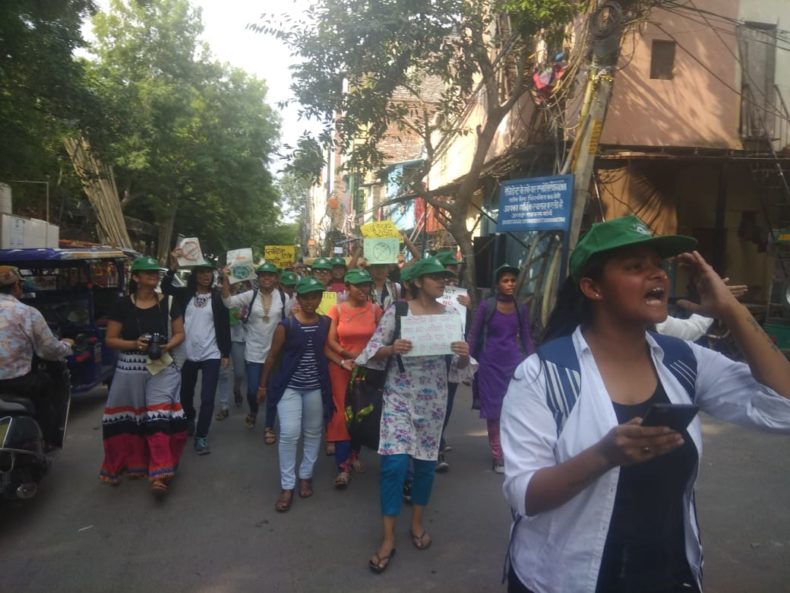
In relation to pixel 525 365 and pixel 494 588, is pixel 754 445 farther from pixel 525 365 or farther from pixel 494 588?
pixel 525 365

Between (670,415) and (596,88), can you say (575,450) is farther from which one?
(596,88)

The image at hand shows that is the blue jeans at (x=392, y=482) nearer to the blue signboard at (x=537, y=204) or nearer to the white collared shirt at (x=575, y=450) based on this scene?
the white collared shirt at (x=575, y=450)

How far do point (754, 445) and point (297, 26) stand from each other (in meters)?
8.57

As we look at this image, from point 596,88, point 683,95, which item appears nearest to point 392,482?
point 596,88

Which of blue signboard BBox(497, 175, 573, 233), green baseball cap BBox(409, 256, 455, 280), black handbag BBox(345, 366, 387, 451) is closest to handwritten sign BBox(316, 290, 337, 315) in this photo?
black handbag BBox(345, 366, 387, 451)

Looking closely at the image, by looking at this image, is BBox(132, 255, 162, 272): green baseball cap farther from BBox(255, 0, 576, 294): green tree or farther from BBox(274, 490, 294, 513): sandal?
BBox(255, 0, 576, 294): green tree

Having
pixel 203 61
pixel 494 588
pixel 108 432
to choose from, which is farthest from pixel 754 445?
pixel 203 61

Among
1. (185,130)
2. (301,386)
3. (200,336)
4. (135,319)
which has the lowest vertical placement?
(301,386)

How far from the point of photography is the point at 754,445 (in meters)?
6.18

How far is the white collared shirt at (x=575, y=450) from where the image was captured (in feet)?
5.26

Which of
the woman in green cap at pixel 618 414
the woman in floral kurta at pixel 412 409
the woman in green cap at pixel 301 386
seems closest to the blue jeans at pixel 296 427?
the woman in green cap at pixel 301 386

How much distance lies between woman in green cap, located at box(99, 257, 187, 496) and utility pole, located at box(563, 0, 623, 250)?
5662mm

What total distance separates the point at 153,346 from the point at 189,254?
170 centimetres

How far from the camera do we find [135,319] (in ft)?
15.5
